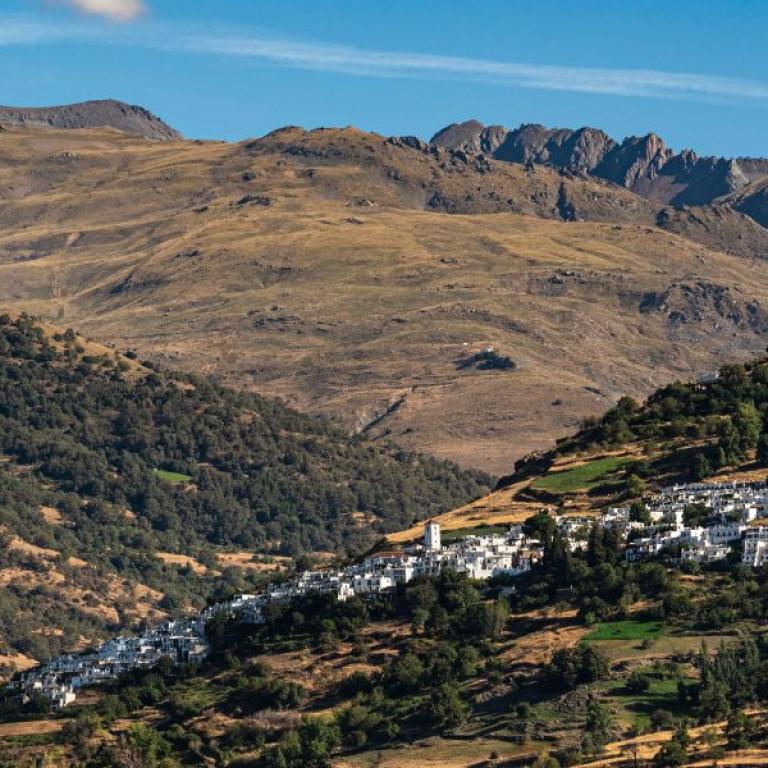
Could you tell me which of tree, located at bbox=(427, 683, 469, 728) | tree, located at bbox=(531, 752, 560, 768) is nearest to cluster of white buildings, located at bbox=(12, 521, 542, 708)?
tree, located at bbox=(427, 683, 469, 728)

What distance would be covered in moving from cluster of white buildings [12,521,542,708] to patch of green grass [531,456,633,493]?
1106cm

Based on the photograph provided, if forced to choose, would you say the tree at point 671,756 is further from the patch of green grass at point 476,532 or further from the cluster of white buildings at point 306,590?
the patch of green grass at point 476,532

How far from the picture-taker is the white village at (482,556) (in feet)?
405

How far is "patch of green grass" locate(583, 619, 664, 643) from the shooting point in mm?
112438

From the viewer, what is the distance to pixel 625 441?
Answer: 153875 millimetres

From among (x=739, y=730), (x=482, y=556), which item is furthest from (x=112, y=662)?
(x=739, y=730)

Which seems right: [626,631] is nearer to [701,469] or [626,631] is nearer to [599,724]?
[599,724]

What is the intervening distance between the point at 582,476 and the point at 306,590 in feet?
82.4

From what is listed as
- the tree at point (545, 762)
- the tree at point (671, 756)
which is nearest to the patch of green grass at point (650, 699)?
the tree at point (545, 762)

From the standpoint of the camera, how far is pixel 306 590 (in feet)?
423

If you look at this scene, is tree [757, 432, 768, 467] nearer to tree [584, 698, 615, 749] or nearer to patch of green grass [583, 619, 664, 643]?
patch of green grass [583, 619, 664, 643]

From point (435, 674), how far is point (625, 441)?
44.4m

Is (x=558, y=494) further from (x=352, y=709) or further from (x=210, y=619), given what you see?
(x=352, y=709)

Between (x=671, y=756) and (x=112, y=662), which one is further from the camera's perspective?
(x=112, y=662)
